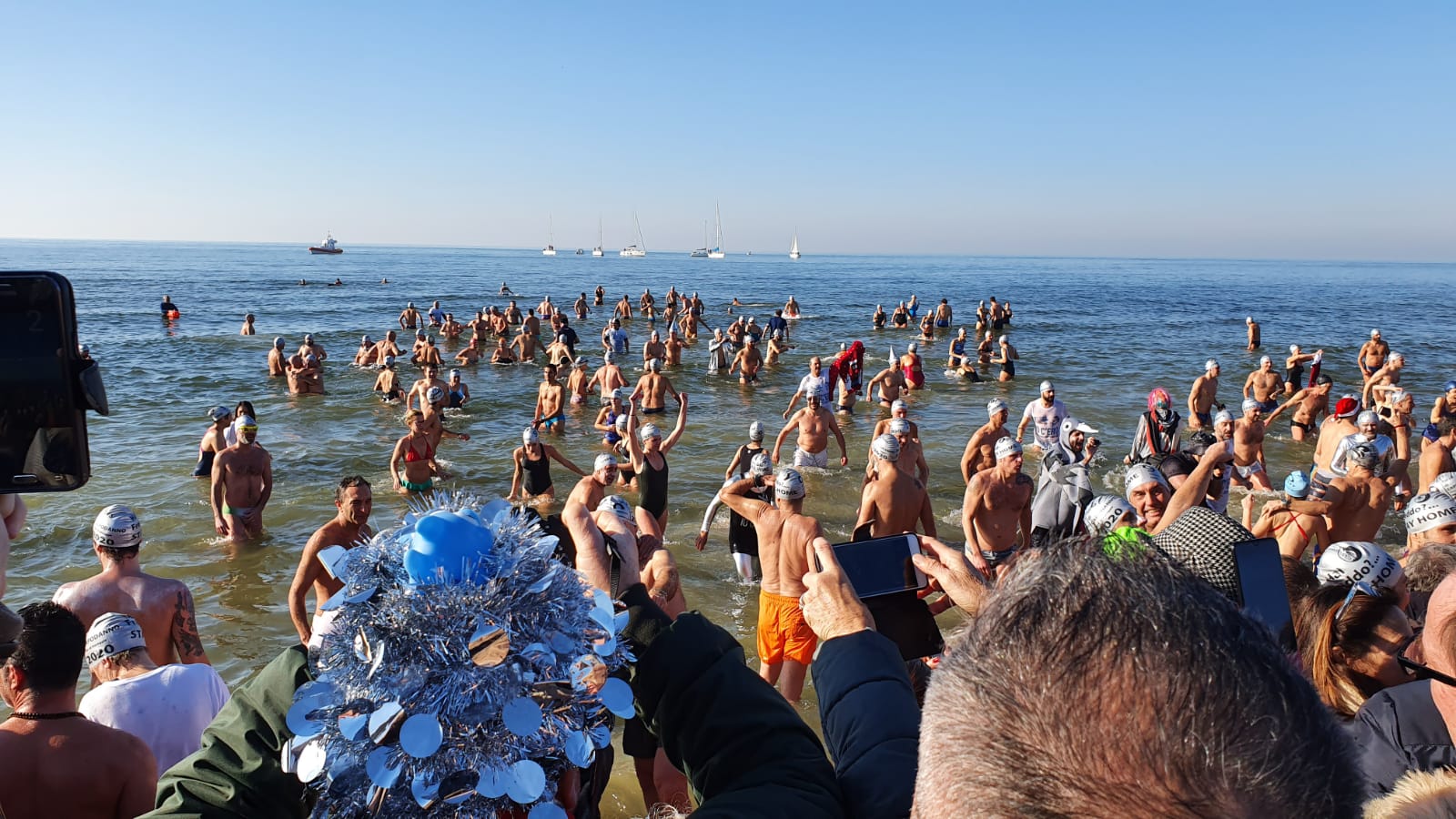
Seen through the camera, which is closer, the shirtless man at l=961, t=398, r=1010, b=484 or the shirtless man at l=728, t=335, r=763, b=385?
the shirtless man at l=961, t=398, r=1010, b=484

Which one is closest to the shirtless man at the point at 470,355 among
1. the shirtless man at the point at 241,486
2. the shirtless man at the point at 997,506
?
the shirtless man at the point at 241,486

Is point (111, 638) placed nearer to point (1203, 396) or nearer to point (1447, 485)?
point (1447, 485)

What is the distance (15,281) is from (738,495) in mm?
5176

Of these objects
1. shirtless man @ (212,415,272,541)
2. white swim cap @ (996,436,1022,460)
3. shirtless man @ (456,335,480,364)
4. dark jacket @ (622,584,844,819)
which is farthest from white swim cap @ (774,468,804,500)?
shirtless man @ (456,335,480,364)

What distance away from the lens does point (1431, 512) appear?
4789 mm

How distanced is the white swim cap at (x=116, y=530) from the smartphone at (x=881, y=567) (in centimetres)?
440

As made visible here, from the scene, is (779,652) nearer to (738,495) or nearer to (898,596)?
(738,495)

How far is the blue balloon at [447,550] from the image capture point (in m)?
1.33

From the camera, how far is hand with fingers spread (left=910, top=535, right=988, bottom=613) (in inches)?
86.9

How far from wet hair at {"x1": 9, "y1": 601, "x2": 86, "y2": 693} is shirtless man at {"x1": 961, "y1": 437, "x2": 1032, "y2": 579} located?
6.16m

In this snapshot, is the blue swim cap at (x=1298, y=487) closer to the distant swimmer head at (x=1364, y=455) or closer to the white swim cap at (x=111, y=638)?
the distant swimmer head at (x=1364, y=455)

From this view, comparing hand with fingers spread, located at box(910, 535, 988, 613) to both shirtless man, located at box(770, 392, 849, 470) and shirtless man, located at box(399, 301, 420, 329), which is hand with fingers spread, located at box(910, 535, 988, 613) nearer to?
shirtless man, located at box(770, 392, 849, 470)

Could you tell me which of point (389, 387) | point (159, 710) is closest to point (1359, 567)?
point (159, 710)

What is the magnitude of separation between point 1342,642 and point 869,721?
2.43 metres
